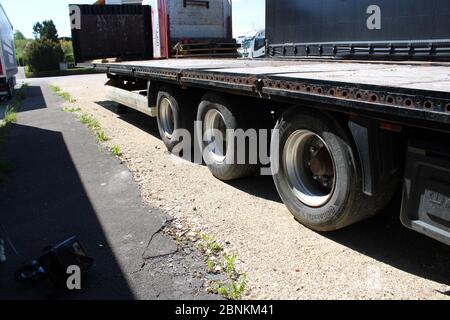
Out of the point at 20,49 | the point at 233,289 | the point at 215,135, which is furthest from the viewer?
the point at 20,49

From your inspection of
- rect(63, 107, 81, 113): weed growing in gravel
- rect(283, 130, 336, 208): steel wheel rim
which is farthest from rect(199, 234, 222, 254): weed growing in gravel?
rect(63, 107, 81, 113): weed growing in gravel

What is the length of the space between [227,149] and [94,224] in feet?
6.01

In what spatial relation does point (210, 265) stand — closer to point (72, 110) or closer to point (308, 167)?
point (308, 167)

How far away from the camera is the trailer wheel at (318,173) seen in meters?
3.62

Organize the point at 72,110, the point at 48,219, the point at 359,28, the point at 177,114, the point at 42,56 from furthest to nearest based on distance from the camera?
the point at 42,56
the point at 72,110
the point at 177,114
the point at 359,28
the point at 48,219

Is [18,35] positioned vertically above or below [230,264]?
above

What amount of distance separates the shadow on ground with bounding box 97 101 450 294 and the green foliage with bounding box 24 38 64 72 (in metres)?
39.1

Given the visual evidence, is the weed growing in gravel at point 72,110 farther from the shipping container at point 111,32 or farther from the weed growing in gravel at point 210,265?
the weed growing in gravel at point 210,265

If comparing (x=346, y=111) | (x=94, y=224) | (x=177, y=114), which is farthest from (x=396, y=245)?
(x=177, y=114)

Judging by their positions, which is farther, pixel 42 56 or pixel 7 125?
pixel 42 56

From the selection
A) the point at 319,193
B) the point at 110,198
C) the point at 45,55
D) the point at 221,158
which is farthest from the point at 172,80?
the point at 45,55

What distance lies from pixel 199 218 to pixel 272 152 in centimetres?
102

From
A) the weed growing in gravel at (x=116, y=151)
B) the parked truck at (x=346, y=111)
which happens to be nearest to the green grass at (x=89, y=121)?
the weed growing in gravel at (x=116, y=151)

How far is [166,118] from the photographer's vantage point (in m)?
7.51
